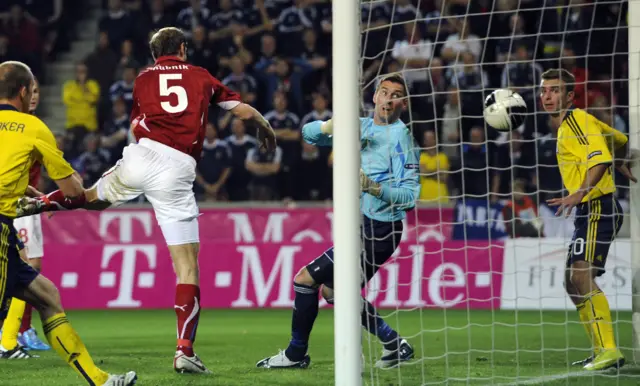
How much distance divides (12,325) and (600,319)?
14.1 feet

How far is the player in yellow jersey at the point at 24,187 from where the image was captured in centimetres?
590

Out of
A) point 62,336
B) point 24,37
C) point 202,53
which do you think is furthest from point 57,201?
point 24,37

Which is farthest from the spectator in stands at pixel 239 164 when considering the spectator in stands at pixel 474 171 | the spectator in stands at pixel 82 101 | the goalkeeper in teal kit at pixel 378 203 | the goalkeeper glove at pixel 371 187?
the goalkeeper glove at pixel 371 187

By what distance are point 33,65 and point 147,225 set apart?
→ 588 centimetres

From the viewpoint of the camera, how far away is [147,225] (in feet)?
45.1

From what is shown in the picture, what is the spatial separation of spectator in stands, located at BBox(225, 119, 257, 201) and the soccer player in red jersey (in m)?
8.16

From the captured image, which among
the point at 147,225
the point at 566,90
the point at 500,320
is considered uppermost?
the point at 566,90

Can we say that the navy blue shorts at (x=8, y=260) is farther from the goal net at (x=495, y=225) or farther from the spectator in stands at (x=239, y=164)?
the spectator in stands at (x=239, y=164)

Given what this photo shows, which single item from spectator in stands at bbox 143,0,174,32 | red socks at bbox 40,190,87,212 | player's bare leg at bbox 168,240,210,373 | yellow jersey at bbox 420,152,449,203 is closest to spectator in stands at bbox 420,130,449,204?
yellow jersey at bbox 420,152,449,203

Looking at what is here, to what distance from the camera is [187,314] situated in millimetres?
7066

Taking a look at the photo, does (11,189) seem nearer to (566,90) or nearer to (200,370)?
(200,370)

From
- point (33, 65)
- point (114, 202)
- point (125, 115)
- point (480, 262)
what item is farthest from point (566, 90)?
point (33, 65)

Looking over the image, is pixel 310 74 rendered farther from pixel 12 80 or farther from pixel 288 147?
pixel 12 80

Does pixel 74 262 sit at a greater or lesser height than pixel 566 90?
lesser
